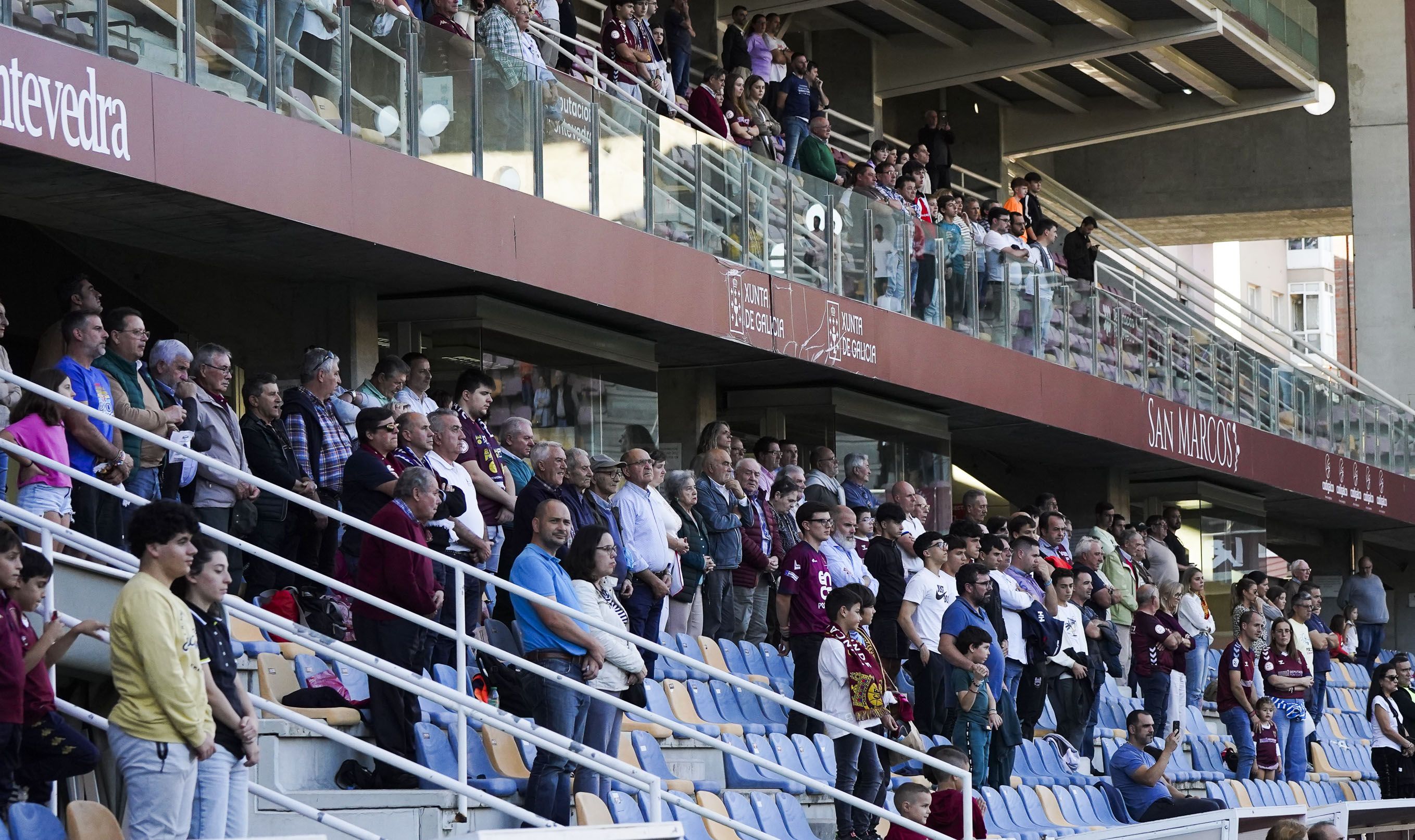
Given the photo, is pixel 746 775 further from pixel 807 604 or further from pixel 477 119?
pixel 477 119

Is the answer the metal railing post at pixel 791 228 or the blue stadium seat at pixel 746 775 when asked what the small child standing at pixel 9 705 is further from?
the metal railing post at pixel 791 228

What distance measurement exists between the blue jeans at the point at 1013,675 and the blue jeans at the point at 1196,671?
418 cm

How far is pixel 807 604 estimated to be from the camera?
1063cm

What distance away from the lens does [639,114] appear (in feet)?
44.7

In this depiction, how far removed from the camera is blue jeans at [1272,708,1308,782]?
51.7ft

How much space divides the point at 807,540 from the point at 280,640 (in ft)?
11.0

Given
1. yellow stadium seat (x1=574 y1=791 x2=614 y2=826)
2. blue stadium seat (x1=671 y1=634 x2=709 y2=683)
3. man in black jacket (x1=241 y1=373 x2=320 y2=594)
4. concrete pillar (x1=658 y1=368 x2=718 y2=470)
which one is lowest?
yellow stadium seat (x1=574 y1=791 x2=614 y2=826)

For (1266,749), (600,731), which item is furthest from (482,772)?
(1266,749)

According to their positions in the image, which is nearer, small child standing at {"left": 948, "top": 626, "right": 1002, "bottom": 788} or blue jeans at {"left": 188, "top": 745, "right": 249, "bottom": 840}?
blue jeans at {"left": 188, "top": 745, "right": 249, "bottom": 840}

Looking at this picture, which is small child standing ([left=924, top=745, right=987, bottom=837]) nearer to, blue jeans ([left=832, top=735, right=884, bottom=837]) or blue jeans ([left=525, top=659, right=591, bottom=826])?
blue jeans ([left=832, top=735, right=884, bottom=837])

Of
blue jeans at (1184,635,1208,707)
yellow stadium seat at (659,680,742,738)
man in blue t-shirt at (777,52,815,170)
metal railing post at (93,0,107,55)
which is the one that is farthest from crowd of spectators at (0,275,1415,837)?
man in blue t-shirt at (777,52,815,170)

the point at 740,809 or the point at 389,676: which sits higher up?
the point at 389,676

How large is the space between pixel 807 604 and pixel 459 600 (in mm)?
2926

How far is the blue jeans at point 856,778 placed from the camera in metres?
9.87
